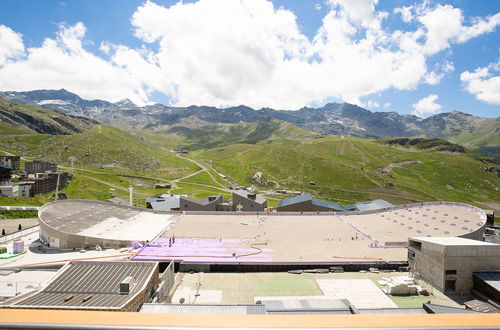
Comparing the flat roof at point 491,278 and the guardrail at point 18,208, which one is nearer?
the flat roof at point 491,278

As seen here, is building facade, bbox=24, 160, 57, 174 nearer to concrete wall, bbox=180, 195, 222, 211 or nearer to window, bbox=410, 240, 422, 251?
concrete wall, bbox=180, 195, 222, 211

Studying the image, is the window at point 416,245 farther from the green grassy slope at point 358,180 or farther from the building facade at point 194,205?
the green grassy slope at point 358,180

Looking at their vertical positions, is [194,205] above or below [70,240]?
above

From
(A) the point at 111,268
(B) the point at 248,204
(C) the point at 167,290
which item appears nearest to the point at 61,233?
(A) the point at 111,268

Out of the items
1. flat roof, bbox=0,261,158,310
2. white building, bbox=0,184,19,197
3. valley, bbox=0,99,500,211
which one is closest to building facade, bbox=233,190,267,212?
valley, bbox=0,99,500,211

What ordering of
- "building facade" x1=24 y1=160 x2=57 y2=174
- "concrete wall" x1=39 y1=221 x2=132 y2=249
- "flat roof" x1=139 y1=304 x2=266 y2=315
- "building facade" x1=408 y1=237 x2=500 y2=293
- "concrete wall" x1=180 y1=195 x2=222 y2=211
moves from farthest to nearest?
"building facade" x1=24 y1=160 x2=57 y2=174 < "concrete wall" x1=180 y1=195 x2=222 y2=211 < "concrete wall" x1=39 y1=221 x2=132 y2=249 < "building facade" x1=408 y1=237 x2=500 y2=293 < "flat roof" x1=139 y1=304 x2=266 y2=315

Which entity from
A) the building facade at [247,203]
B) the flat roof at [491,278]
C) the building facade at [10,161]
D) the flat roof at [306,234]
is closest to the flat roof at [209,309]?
the flat roof at [306,234]

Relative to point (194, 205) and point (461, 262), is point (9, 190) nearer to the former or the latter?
point (194, 205)

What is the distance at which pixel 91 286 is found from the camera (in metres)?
29.2

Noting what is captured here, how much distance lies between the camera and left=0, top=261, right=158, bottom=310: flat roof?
25.4 metres

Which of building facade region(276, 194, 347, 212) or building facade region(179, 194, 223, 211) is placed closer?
building facade region(276, 194, 347, 212)

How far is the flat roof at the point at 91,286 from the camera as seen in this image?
83.5ft

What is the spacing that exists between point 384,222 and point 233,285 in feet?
140

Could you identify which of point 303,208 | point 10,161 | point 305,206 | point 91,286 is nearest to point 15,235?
point 91,286
